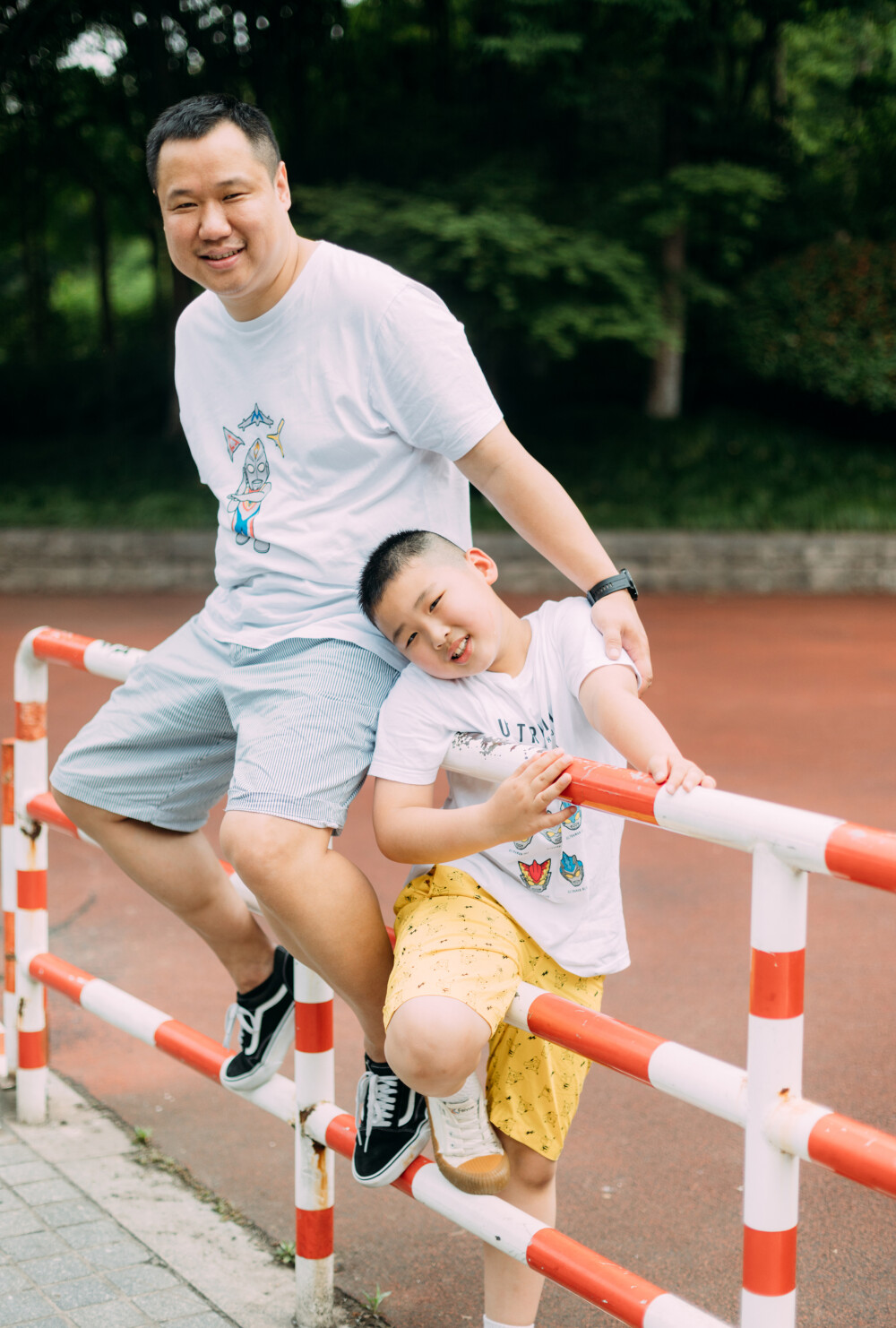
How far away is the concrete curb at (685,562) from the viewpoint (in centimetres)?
1220

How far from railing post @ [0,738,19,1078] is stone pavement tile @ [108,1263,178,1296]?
75 cm

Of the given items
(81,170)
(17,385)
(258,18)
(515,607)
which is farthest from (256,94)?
(515,607)

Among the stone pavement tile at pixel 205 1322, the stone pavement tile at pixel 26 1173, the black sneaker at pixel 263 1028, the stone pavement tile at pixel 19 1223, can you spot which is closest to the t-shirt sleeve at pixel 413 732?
the black sneaker at pixel 263 1028

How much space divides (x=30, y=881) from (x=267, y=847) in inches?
49.8

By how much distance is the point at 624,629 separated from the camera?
2049 millimetres

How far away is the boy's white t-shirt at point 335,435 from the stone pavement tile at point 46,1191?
48.2 inches

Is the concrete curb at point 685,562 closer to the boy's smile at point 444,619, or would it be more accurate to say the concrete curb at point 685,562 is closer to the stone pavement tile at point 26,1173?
the stone pavement tile at point 26,1173

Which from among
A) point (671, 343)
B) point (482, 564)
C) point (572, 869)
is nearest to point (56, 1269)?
point (572, 869)

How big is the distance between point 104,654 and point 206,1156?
119 cm

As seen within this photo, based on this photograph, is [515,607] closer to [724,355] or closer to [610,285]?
[610,285]

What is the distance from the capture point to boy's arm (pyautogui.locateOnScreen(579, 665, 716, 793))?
5.50 ft

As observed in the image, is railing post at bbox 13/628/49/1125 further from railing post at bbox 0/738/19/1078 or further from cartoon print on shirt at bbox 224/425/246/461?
cartoon print on shirt at bbox 224/425/246/461

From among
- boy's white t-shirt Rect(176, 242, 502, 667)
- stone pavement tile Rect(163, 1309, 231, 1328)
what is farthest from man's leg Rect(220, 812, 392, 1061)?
stone pavement tile Rect(163, 1309, 231, 1328)

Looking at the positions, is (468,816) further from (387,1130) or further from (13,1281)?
(13,1281)
